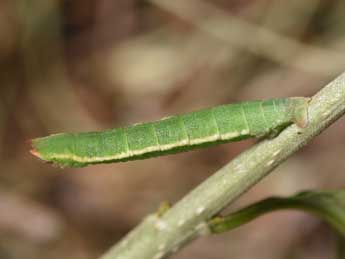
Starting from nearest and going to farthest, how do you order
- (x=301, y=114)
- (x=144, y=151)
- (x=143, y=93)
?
(x=301, y=114) < (x=144, y=151) < (x=143, y=93)

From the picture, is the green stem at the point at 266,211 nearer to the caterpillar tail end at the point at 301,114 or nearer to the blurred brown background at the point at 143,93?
the caterpillar tail end at the point at 301,114

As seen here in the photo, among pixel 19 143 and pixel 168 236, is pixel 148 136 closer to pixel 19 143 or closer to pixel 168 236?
pixel 168 236

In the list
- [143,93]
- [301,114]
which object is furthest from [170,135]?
[143,93]

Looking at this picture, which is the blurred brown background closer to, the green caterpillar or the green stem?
the green stem

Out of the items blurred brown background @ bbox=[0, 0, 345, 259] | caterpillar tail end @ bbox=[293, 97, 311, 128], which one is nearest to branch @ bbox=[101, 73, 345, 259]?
caterpillar tail end @ bbox=[293, 97, 311, 128]

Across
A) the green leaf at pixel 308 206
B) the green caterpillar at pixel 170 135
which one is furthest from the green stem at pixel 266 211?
the green caterpillar at pixel 170 135

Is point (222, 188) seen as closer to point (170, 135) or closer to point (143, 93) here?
point (170, 135)

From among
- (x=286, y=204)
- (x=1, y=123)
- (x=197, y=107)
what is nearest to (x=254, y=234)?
(x=197, y=107)
